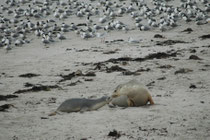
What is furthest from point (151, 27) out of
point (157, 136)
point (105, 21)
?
point (157, 136)

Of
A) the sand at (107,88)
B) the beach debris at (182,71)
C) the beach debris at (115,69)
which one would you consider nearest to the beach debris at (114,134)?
the sand at (107,88)

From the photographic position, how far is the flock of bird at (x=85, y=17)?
1984 centimetres

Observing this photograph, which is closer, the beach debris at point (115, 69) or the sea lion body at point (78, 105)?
the sea lion body at point (78, 105)

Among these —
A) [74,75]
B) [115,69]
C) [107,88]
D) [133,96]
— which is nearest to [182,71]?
[115,69]

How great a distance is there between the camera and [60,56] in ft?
49.7

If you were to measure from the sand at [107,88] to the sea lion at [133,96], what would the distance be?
0.19m

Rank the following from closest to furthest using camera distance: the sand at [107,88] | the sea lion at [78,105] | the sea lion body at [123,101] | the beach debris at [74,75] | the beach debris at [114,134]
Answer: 1. the beach debris at [114,134]
2. the sand at [107,88]
3. the sea lion at [78,105]
4. the sea lion body at [123,101]
5. the beach debris at [74,75]

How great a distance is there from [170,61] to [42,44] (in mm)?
8113

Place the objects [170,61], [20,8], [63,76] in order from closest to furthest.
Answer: [63,76], [170,61], [20,8]

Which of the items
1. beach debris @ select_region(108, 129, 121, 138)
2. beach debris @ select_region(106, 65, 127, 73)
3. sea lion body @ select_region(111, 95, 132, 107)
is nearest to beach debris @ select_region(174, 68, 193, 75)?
beach debris @ select_region(106, 65, 127, 73)

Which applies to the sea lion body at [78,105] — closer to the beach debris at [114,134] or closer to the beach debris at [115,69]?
the beach debris at [114,134]

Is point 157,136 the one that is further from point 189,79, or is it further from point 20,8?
point 20,8

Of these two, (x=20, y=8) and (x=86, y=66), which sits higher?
(x=20, y=8)

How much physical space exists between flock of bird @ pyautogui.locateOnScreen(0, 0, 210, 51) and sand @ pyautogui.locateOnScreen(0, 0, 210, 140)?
111 centimetres
